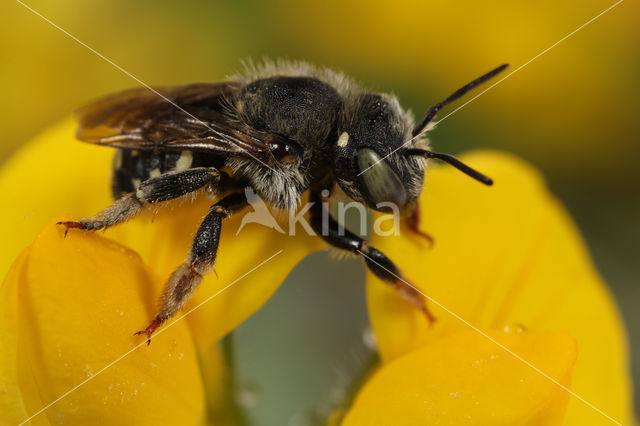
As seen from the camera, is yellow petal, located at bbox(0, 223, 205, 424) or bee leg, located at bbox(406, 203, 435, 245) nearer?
yellow petal, located at bbox(0, 223, 205, 424)

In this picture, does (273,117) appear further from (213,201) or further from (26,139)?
(26,139)

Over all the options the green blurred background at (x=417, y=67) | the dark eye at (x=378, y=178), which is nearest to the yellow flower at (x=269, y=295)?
the dark eye at (x=378, y=178)

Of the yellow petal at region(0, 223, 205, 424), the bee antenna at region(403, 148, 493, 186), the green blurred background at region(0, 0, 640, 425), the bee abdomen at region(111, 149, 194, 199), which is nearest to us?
the yellow petal at region(0, 223, 205, 424)

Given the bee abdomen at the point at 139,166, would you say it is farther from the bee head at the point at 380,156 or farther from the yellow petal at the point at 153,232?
the bee head at the point at 380,156

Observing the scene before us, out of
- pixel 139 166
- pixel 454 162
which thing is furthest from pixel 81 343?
pixel 454 162

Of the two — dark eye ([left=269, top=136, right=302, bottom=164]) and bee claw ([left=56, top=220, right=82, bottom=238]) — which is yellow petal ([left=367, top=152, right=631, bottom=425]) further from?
bee claw ([left=56, top=220, right=82, bottom=238])

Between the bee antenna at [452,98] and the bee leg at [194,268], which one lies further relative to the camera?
the bee antenna at [452,98]

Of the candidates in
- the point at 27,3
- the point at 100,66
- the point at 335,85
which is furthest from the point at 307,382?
the point at 27,3

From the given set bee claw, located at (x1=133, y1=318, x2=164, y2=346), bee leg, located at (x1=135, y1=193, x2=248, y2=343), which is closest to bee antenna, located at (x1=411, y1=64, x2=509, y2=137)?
bee leg, located at (x1=135, y1=193, x2=248, y2=343)
